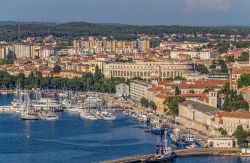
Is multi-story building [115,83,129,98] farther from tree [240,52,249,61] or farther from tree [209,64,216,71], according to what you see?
tree [240,52,249,61]

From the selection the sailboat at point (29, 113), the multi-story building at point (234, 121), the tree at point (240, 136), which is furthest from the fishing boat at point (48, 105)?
the tree at point (240, 136)

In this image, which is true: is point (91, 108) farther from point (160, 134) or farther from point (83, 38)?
point (83, 38)

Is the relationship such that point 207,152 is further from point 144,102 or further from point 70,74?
point 70,74

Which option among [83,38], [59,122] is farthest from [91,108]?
[83,38]

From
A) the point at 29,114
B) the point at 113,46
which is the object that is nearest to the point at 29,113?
the point at 29,114

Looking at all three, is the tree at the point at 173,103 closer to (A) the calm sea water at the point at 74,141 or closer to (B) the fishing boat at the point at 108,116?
(A) the calm sea water at the point at 74,141

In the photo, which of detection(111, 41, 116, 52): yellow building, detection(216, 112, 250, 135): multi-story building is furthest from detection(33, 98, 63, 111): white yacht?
detection(111, 41, 116, 52): yellow building
